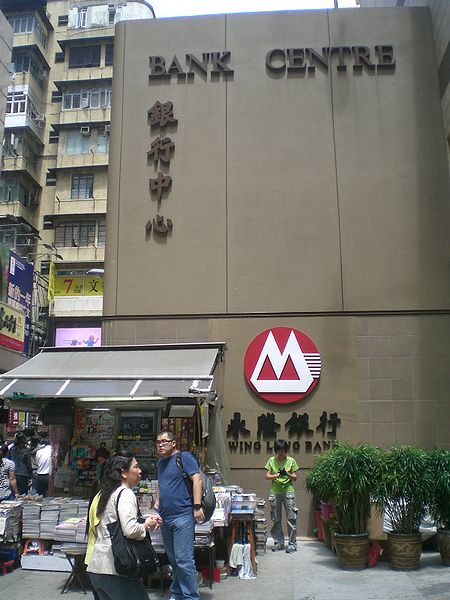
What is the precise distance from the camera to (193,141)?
12.9m

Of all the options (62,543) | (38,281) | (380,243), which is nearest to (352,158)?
(380,243)

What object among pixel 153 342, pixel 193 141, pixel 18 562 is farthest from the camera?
pixel 193 141

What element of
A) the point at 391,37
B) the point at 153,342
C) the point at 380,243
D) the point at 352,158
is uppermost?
the point at 391,37

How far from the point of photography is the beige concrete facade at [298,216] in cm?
1151

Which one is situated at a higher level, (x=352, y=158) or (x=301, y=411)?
(x=352, y=158)

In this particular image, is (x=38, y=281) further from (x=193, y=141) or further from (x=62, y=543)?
(x=62, y=543)

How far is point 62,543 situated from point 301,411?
4983mm

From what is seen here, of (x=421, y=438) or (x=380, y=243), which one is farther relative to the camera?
(x=380, y=243)

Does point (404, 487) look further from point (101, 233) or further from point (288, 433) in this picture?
point (101, 233)

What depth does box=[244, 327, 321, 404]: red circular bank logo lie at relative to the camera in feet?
37.7

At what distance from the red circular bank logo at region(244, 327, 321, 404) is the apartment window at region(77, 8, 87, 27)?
31.9 meters

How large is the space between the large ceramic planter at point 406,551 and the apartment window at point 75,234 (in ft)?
87.0

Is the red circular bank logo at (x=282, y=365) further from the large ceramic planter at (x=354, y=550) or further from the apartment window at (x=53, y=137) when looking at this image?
the apartment window at (x=53, y=137)

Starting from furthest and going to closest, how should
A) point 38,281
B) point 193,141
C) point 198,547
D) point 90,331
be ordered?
point 38,281 → point 90,331 → point 193,141 → point 198,547
